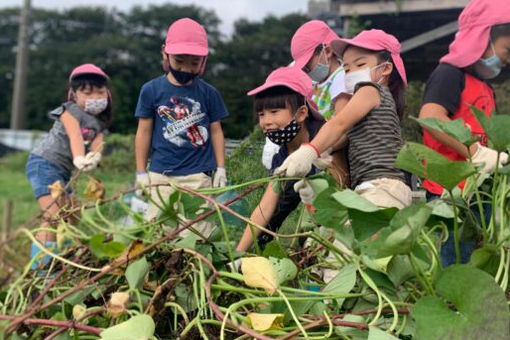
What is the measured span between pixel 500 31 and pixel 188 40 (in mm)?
1218

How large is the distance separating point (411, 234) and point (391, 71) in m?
1.33

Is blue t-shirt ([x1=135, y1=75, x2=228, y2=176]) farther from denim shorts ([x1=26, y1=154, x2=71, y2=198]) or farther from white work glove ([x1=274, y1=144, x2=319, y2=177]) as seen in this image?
white work glove ([x1=274, y1=144, x2=319, y2=177])

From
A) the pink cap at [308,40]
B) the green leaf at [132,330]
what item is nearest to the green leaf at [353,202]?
the green leaf at [132,330]

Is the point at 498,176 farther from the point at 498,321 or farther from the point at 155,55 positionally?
the point at 155,55

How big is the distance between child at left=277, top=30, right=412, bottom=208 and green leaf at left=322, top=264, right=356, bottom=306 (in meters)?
0.64

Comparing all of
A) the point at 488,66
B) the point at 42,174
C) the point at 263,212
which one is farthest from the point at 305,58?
the point at 42,174

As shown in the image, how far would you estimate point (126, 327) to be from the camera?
54.0 inches

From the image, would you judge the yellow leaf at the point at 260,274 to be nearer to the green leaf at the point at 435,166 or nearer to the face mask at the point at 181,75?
the green leaf at the point at 435,166

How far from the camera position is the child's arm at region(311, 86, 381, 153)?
6.98 feet

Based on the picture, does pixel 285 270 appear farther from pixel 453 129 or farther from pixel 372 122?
pixel 372 122

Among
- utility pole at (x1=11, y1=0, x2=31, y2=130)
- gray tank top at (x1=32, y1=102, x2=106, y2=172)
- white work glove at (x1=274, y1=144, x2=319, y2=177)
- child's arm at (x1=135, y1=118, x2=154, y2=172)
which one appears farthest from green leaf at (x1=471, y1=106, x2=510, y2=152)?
utility pole at (x1=11, y1=0, x2=31, y2=130)

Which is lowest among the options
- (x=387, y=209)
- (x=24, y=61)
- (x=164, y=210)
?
(x=24, y=61)

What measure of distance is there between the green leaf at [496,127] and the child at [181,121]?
1.87 meters

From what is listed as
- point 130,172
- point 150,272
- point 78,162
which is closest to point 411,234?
point 150,272
